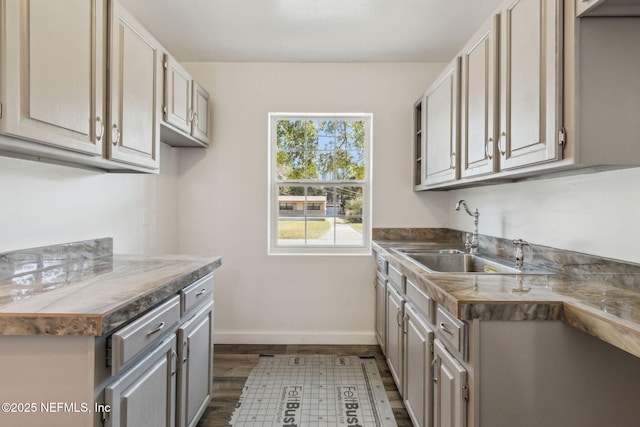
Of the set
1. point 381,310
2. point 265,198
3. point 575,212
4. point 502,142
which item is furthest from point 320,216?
point 575,212

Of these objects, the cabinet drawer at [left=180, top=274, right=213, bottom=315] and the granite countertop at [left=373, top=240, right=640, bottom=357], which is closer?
the granite countertop at [left=373, top=240, right=640, bottom=357]

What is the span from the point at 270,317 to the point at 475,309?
235 centimetres

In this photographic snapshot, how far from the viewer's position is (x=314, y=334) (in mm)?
3197

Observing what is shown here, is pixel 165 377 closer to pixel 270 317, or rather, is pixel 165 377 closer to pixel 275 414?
pixel 275 414

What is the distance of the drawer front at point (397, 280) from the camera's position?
2.09 metres

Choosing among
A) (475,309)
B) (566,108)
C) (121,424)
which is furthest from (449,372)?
(121,424)

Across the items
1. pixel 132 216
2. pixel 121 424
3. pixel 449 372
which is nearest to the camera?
pixel 121 424

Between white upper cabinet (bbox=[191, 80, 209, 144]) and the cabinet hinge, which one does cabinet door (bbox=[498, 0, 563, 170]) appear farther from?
white upper cabinet (bbox=[191, 80, 209, 144])

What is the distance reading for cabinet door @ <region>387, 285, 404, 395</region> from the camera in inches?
84.7

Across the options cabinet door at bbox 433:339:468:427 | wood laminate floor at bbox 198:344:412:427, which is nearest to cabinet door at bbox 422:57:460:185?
cabinet door at bbox 433:339:468:427

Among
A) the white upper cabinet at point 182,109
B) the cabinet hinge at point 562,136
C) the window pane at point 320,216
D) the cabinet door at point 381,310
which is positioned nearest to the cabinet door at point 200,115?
the white upper cabinet at point 182,109

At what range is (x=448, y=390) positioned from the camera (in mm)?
1368

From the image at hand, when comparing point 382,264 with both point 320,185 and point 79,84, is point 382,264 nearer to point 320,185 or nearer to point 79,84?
point 320,185

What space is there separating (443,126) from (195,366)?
209cm
